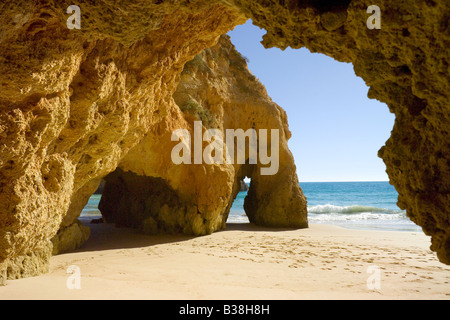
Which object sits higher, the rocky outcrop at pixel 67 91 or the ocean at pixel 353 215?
the rocky outcrop at pixel 67 91

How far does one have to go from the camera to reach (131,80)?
546cm

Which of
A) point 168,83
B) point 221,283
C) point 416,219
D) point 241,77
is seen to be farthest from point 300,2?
point 241,77

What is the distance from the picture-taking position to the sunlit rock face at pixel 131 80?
2.40 metres

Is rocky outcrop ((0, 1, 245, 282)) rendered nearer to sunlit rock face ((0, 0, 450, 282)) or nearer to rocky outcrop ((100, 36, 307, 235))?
sunlit rock face ((0, 0, 450, 282))

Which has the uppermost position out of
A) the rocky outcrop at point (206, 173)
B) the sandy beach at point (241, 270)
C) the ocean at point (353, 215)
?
the rocky outcrop at point (206, 173)

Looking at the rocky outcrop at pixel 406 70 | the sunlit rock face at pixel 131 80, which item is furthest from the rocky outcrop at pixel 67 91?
the rocky outcrop at pixel 406 70

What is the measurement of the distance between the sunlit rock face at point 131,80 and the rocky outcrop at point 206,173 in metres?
2.39

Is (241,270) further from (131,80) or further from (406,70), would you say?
(406,70)

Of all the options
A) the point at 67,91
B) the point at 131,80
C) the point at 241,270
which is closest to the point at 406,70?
the point at 67,91

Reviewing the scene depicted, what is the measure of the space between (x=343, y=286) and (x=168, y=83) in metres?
5.02

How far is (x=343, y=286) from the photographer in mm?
4297

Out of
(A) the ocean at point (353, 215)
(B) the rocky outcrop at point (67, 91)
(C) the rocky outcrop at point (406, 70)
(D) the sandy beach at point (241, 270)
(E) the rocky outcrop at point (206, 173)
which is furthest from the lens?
(A) the ocean at point (353, 215)

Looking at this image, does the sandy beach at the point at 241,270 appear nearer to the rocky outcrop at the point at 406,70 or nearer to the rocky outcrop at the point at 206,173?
the rocky outcrop at the point at 206,173
